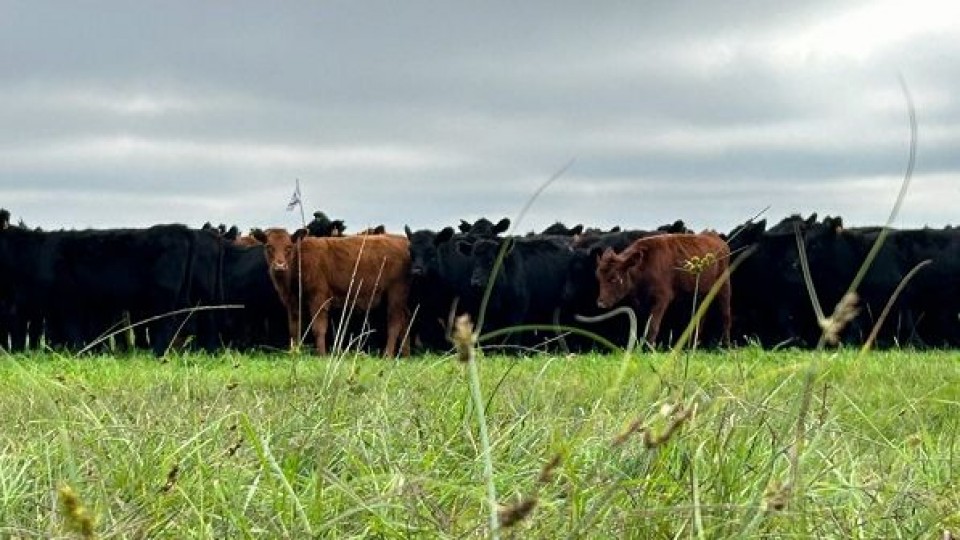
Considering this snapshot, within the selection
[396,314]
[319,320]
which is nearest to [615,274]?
[396,314]

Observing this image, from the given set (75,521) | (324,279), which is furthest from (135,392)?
(324,279)

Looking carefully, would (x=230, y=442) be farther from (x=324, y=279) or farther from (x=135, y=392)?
(x=324, y=279)

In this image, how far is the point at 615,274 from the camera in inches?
688

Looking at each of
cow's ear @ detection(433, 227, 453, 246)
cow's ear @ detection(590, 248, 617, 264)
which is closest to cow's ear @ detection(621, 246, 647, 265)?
cow's ear @ detection(590, 248, 617, 264)

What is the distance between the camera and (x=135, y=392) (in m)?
8.34

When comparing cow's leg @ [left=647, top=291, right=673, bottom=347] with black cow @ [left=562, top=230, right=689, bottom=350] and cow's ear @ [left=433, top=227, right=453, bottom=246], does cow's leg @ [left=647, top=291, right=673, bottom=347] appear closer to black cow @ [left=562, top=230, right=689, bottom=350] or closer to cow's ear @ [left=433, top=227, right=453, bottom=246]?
black cow @ [left=562, top=230, right=689, bottom=350]

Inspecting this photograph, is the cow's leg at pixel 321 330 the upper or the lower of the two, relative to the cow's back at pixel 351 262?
lower

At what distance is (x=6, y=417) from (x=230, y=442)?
263 centimetres

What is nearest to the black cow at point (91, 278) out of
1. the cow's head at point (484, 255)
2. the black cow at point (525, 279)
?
the cow's head at point (484, 255)

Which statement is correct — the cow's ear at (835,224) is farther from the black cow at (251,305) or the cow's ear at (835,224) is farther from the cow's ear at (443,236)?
the black cow at (251,305)

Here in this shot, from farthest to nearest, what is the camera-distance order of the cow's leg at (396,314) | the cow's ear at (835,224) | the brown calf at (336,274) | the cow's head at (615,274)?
the cow's ear at (835,224), the cow's head at (615,274), the cow's leg at (396,314), the brown calf at (336,274)

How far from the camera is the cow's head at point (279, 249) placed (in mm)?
16381

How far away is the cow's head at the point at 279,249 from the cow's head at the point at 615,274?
3.73 meters

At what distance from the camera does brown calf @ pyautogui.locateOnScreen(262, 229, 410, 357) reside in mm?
16766
